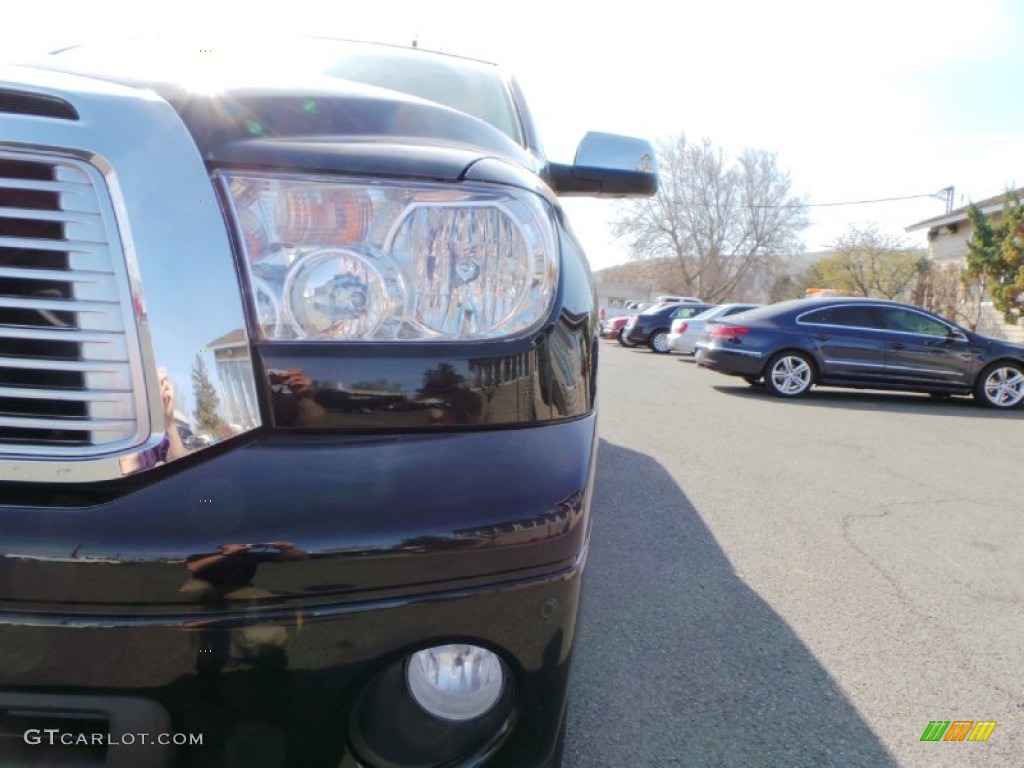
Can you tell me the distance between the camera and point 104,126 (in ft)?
3.24

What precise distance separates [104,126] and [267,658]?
2.54 ft

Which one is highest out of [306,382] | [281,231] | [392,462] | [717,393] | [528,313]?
[281,231]

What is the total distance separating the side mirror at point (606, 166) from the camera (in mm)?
2490

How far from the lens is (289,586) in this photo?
3.15 ft

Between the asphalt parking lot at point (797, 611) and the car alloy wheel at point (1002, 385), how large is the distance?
5.10 metres

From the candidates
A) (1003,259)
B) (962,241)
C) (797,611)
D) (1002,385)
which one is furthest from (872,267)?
(797,611)

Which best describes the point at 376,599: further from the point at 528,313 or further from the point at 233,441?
the point at 528,313

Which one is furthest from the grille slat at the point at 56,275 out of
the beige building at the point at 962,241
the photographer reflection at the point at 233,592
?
the beige building at the point at 962,241

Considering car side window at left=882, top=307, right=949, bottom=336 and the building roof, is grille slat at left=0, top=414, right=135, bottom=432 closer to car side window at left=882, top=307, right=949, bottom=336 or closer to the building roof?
car side window at left=882, top=307, right=949, bottom=336

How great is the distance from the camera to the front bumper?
0.93m

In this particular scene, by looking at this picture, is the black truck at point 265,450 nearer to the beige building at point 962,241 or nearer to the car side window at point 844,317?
the car side window at point 844,317

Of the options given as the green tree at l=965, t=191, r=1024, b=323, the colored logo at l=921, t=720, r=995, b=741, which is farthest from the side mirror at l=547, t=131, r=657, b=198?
the green tree at l=965, t=191, r=1024, b=323

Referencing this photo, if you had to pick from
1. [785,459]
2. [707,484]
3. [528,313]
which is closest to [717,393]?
[785,459]

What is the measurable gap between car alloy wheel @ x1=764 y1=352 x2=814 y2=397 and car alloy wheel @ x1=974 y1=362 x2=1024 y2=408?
7.85ft
